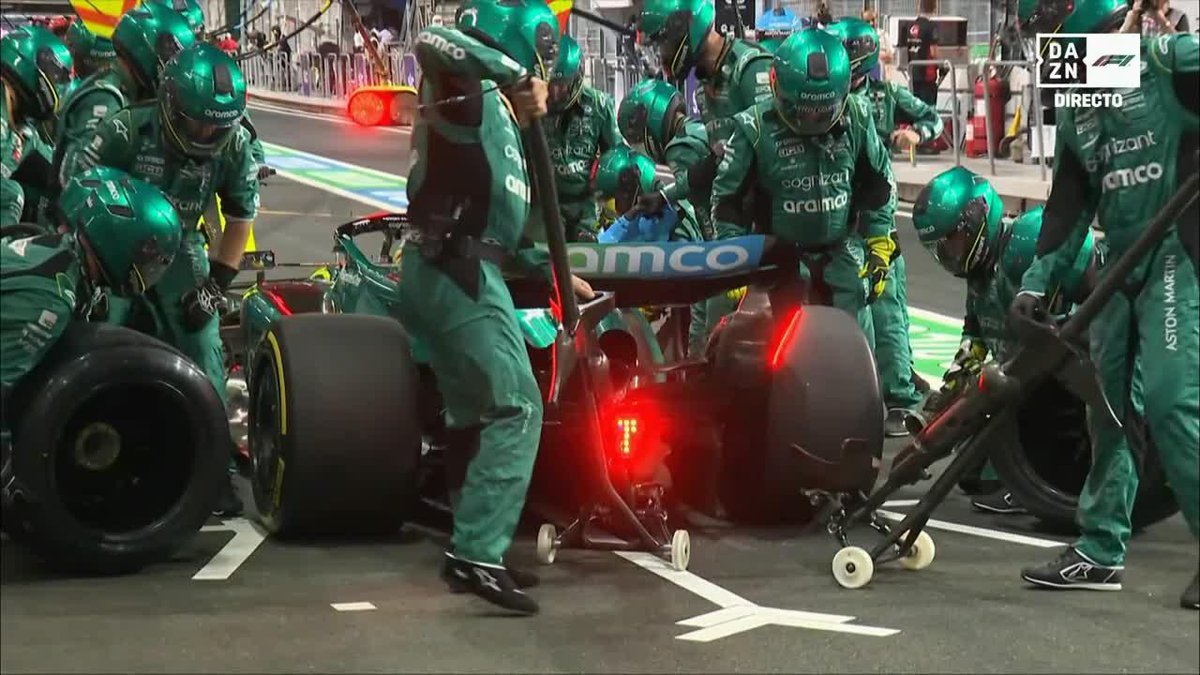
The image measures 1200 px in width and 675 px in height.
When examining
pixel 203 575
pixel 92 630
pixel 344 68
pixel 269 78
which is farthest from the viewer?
pixel 269 78

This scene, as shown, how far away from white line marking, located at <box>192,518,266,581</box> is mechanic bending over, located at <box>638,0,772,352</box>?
3040mm

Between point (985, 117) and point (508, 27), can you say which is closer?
point (508, 27)

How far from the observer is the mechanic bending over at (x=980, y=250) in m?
7.91

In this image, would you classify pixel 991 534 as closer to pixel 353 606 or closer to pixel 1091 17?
pixel 1091 17

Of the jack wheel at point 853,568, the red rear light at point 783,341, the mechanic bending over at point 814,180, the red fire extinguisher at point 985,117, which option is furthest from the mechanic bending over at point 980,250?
the red fire extinguisher at point 985,117

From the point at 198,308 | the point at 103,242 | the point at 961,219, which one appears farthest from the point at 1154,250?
the point at 198,308

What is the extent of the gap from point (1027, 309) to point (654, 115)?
4.87 meters

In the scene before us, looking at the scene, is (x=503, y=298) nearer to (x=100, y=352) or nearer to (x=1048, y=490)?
(x=100, y=352)

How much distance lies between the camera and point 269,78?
43594 mm

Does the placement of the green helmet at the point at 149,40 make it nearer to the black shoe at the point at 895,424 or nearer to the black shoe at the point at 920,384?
the black shoe at the point at 895,424

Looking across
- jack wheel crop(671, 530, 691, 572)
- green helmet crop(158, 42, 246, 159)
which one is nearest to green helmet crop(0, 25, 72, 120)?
green helmet crop(158, 42, 246, 159)

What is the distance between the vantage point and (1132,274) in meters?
6.04

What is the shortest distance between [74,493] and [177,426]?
16.0 inches

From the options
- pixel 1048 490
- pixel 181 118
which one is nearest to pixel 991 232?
pixel 1048 490
